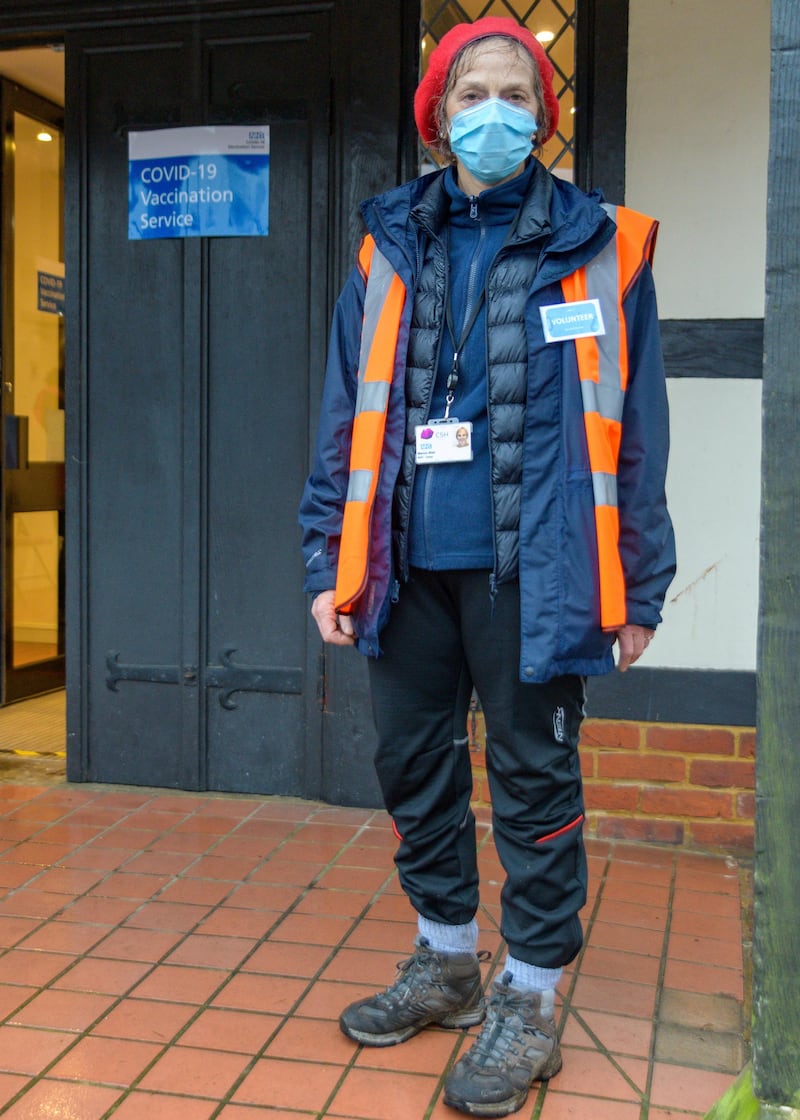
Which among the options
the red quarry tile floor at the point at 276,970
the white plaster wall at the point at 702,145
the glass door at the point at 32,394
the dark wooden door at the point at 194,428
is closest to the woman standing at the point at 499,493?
the red quarry tile floor at the point at 276,970

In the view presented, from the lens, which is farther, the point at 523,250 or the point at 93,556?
the point at 93,556

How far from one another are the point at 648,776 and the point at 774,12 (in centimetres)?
263

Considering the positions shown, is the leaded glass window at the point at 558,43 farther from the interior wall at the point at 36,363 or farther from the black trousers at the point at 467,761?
the interior wall at the point at 36,363

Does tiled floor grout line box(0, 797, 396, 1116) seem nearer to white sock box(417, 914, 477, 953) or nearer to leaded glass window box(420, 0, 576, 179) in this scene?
white sock box(417, 914, 477, 953)

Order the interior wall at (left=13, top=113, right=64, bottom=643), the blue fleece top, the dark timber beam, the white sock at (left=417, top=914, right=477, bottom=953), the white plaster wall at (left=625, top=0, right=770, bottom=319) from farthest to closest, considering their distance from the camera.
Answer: the interior wall at (left=13, top=113, right=64, bottom=643) → the white plaster wall at (left=625, top=0, right=770, bottom=319) → the white sock at (left=417, top=914, right=477, bottom=953) → the blue fleece top → the dark timber beam

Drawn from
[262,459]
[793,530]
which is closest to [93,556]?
[262,459]

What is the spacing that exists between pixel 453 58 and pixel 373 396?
0.71 metres

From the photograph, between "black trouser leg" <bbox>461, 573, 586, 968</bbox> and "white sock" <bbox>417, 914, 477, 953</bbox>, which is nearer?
"black trouser leg" <bbox>461, 573, 586, 968</bbox>

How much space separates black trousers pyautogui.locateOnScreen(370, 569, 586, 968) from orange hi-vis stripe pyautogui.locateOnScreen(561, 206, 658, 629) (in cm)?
20

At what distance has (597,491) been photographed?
7.55 feet

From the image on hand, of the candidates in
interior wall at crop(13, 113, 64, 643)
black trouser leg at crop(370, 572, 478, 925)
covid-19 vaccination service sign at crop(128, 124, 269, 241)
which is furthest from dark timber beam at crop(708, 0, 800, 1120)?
interior wall at crop(13, 113, 64, 643)

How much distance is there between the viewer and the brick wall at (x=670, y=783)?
3.87m

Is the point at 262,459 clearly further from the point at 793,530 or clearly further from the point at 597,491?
the point at 793,530

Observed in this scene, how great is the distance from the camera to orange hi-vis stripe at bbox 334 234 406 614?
2.42 m
